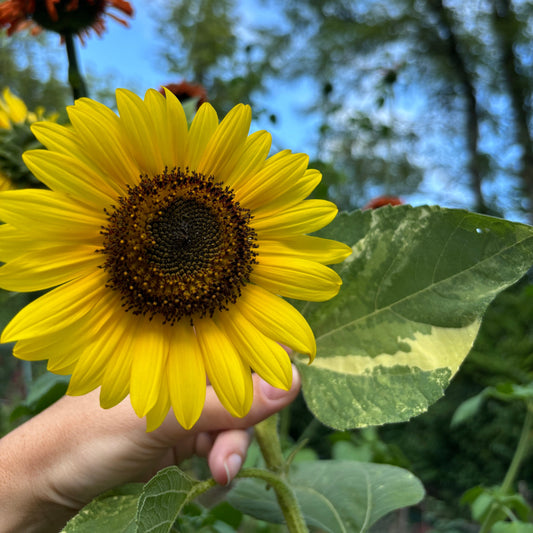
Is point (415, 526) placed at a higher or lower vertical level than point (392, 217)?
lower

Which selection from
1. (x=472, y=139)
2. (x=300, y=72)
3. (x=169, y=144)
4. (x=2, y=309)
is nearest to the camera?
(x=169, y=144)

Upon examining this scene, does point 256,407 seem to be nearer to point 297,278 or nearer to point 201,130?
point 297,278

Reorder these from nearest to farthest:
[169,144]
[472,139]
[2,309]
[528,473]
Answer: [169,144], [2,309], [528,473], [472,139]

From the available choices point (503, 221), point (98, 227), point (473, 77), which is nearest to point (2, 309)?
point (98, 227)

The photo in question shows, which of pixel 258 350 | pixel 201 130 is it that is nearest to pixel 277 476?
pixel 258 350

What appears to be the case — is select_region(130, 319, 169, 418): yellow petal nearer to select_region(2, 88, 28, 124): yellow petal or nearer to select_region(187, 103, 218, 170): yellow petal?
select_region(187, 103, 218, 170): yellow petal

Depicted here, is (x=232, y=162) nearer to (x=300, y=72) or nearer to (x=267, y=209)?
(x=267, y=209)
